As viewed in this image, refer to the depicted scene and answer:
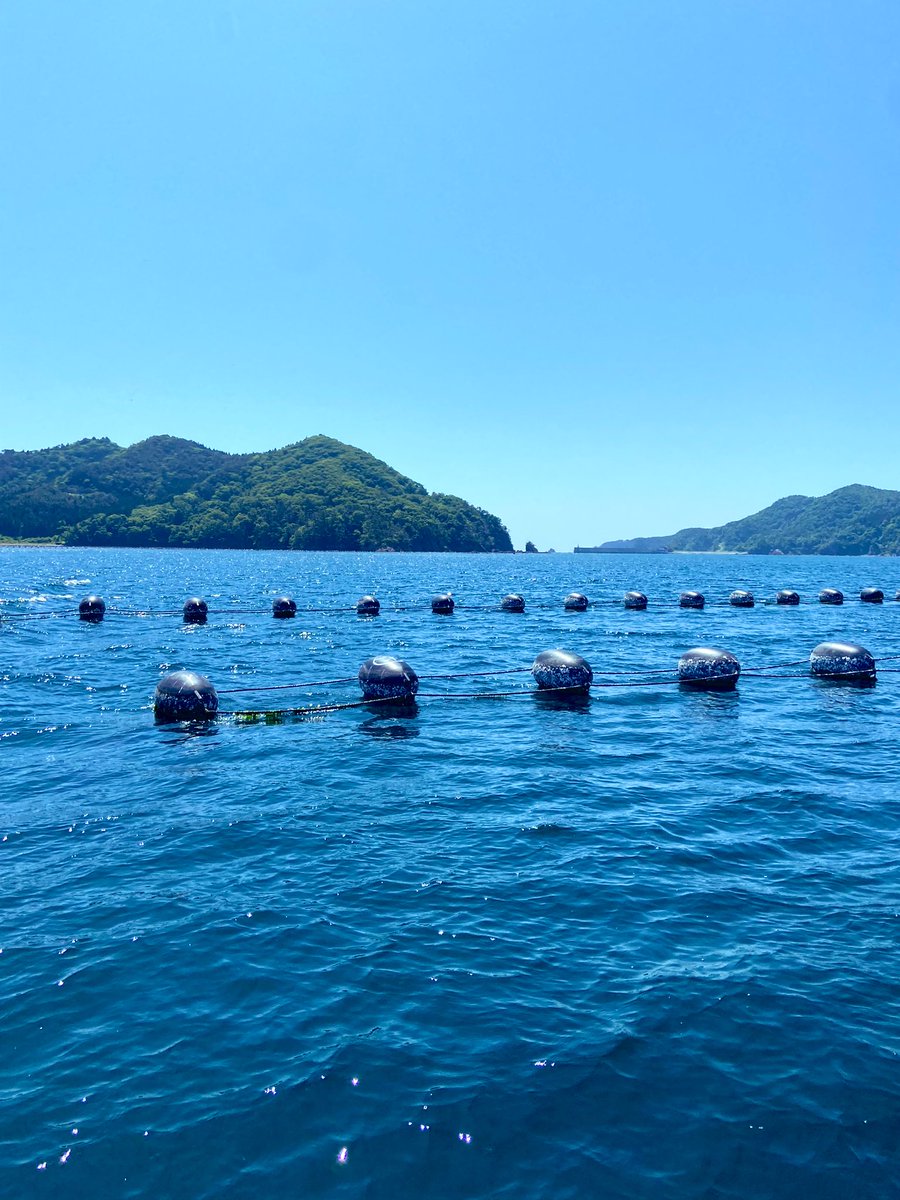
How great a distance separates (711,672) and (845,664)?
19.4ft

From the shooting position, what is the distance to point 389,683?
22.3 metres

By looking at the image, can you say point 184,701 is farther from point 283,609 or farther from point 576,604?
point 576,604

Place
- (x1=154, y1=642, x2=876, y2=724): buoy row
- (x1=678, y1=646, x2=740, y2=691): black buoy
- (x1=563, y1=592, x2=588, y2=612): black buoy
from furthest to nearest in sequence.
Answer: (x1=563, y1=592, x2=588, y2=612): black buoy → (x1=678, y1=646, x2=740, y2=691): black buoy → (x1=154, y1=642, x2=876, y2=724): buoy row

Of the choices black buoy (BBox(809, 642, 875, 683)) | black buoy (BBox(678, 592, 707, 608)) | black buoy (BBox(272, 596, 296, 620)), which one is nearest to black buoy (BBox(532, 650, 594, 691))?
black buoy (BBox(809, 642, 875, 683))

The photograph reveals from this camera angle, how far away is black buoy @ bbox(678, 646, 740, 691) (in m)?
26.3

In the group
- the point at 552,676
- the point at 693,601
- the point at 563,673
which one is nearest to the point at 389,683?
the point at 552,676

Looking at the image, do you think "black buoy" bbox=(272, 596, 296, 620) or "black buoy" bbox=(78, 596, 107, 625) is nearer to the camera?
"black buoy" bbox=(78, 596, 107, 625)

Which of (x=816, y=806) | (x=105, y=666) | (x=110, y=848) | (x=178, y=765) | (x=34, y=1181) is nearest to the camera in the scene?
(x=34, y=1181)

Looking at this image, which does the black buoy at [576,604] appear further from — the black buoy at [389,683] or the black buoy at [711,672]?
the black buoy at [389,683]

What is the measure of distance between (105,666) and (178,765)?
15442 millimetres

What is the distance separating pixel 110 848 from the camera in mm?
11719

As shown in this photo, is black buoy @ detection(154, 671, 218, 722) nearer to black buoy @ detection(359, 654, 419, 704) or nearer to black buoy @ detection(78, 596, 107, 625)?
black buoy @ detection(359, 654, 419, 704)

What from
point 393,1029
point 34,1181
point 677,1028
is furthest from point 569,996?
point 34,1181

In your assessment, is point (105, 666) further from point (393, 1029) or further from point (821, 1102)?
point (821, 1102)
